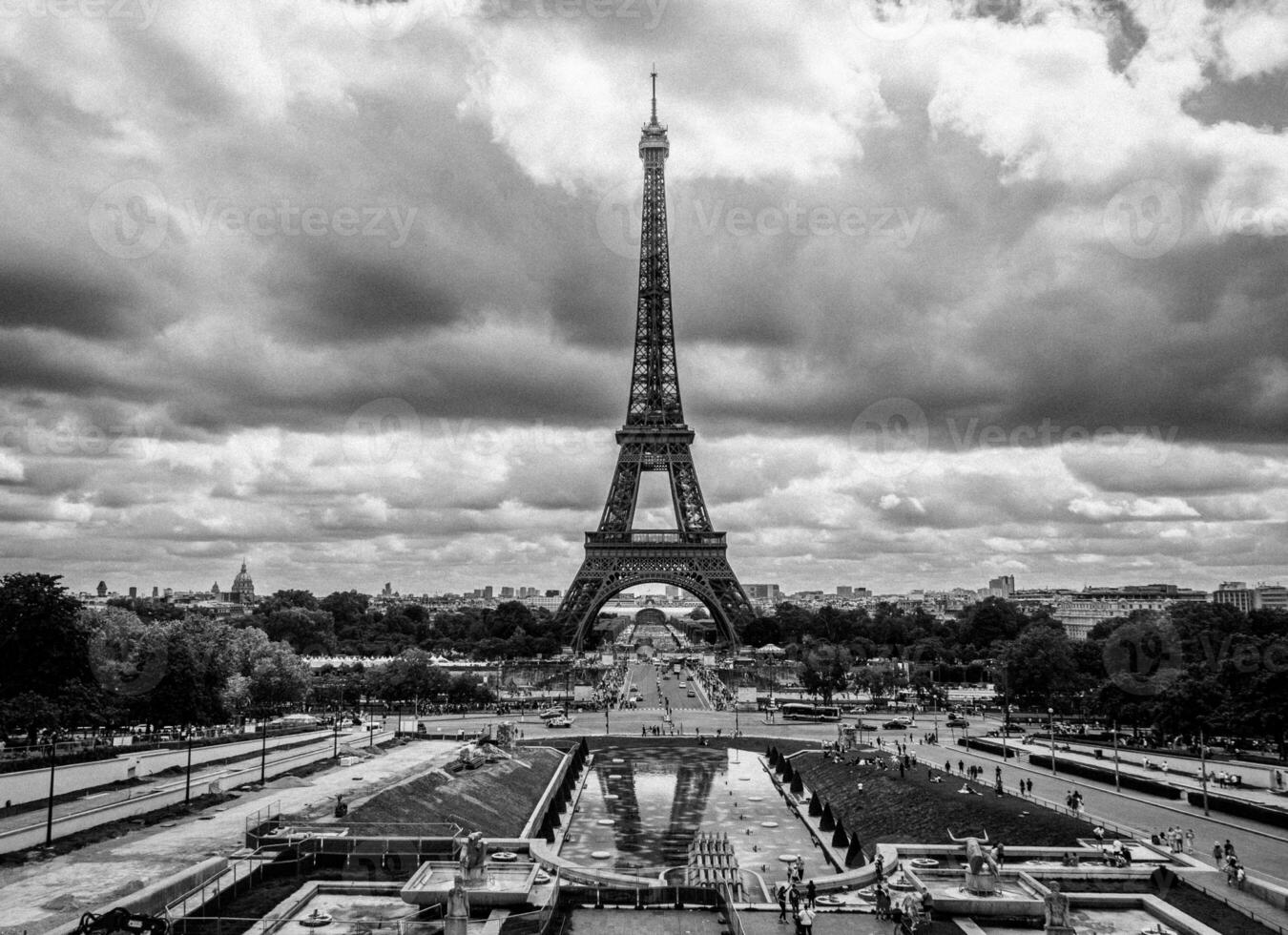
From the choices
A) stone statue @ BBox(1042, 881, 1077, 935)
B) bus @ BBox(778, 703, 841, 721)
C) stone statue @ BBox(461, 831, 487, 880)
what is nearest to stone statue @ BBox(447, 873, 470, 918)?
stone statue @ BBox(461, 831, 487, 880)

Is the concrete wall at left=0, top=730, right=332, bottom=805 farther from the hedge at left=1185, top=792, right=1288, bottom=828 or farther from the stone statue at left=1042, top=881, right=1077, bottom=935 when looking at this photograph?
the hedge at left=1185, top=792, right=1288, bottom=828

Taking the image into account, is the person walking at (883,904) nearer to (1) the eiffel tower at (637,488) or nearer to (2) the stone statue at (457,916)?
(2) the stone statue at (457,916)

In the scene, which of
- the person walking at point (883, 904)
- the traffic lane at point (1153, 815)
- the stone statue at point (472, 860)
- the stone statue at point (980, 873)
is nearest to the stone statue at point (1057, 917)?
the stone statue at point (980, 873)

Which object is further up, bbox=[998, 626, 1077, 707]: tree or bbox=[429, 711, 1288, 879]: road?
bbox=[998, 626, 1077, 707]: tree

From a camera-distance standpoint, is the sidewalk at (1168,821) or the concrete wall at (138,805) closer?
the sidewalk at (1168,821)

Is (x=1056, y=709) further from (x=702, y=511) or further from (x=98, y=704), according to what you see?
(x=98, y=704)

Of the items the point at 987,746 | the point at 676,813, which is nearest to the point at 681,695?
the point at 987,746
